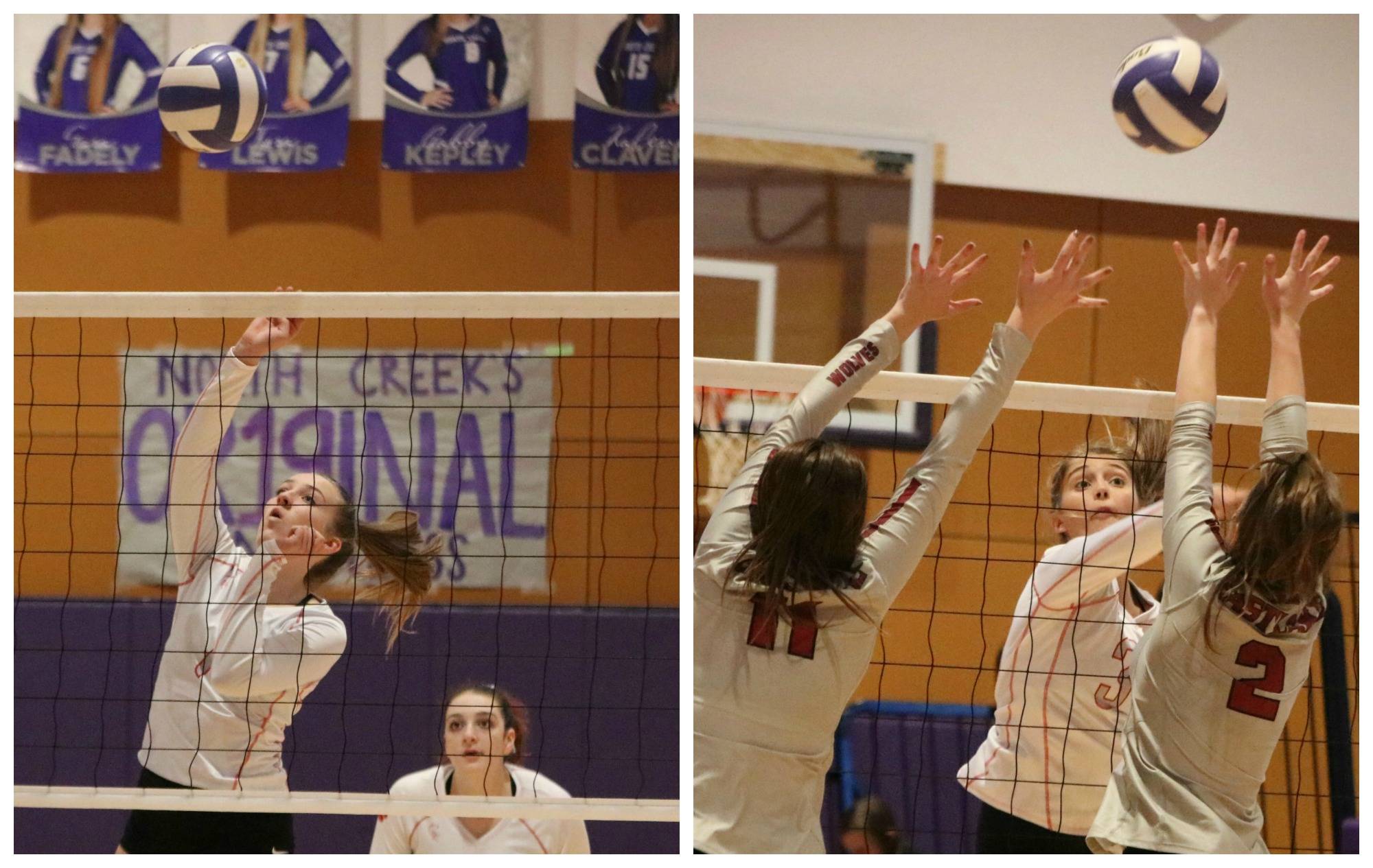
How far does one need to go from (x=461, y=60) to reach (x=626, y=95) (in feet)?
2.54

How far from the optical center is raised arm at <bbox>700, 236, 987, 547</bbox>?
2467mm

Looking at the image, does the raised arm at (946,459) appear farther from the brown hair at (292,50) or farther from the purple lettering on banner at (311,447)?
the brown hair at (292,50)

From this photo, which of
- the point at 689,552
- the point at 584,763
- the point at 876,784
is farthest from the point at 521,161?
the point at 689,552

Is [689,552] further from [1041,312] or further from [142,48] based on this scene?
[142,48]

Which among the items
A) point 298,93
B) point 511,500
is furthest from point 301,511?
point 298,93

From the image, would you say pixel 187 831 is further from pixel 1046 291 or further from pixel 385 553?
pixel 1046 291

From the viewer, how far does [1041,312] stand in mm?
2625

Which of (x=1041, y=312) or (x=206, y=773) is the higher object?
(x=1041, y=312)

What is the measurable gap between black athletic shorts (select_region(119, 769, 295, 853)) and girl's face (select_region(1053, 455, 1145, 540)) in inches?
86.3

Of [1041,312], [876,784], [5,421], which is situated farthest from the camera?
[876,784]

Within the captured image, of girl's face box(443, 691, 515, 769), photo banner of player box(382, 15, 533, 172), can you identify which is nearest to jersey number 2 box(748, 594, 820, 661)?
girl's face box(443, 691, 515, 769)

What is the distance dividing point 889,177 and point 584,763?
274 cm

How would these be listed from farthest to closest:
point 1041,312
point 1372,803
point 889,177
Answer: point 889,177 → point 1372,803 → point 1041,312

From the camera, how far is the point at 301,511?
10.9 feet
